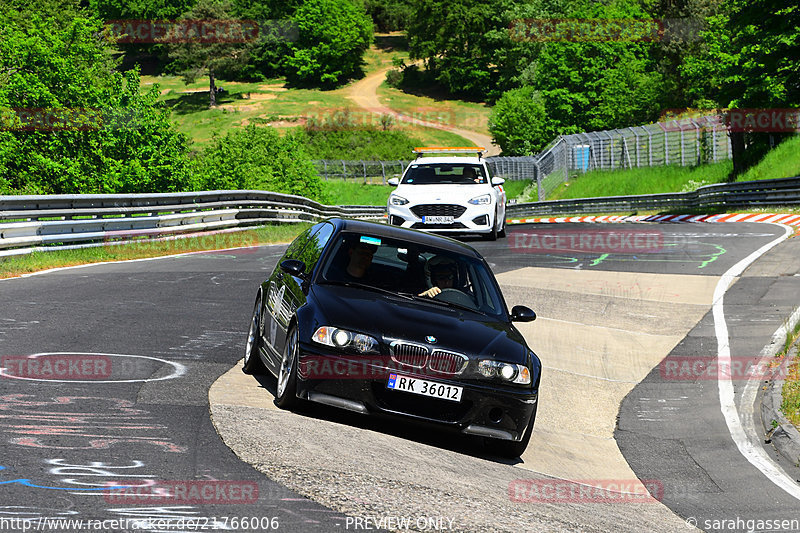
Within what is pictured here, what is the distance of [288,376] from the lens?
289 inches

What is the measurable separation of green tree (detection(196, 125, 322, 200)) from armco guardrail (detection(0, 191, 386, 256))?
15.8 meters

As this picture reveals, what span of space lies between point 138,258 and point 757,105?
33458 mm

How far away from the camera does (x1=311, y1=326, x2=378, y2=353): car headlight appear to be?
23.2ft

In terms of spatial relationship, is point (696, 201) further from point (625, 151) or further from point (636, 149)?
point (625, 151)

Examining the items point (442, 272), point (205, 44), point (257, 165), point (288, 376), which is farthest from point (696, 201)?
point (205, 44)

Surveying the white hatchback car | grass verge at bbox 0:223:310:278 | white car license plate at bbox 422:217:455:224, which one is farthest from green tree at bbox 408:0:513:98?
white car license plate at bbox 422:217:455:224

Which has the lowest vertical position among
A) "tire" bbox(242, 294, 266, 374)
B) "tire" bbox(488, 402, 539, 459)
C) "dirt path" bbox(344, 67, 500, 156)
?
"dirt path" bbox(344, 67, 500, 156)

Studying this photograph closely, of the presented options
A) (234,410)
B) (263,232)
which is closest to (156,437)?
(234,410)

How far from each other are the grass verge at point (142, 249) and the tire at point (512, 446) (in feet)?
34.4

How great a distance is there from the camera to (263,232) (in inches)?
1100

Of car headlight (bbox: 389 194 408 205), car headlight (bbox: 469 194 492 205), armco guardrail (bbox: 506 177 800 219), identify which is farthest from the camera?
armco guardrail (bbox: 506 177 800 219)

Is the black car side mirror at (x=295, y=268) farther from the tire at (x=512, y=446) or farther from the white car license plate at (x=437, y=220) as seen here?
the white car license plate at (x=437, y=220)

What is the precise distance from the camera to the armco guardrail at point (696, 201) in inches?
1270

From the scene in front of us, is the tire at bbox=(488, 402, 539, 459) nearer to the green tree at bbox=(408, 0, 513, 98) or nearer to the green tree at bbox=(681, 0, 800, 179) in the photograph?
the green tree at bbox=(681, 0, 800, 179)
